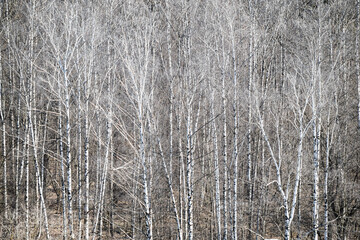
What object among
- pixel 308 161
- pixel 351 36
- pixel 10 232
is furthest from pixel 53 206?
pixel 351 36

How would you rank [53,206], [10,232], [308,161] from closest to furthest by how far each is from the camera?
[10,232] → [308,161] → [53,206]

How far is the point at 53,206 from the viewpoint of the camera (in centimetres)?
1527

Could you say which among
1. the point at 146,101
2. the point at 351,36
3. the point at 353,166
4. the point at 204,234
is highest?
the point at 351,36

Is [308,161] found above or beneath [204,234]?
above

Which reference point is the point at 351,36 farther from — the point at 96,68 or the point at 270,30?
the point at 96,68

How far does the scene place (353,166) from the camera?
12.5m

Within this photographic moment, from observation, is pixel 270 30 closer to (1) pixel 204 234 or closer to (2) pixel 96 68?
(2) pixel 96 68

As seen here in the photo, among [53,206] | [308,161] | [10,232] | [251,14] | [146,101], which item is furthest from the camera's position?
[53,206]

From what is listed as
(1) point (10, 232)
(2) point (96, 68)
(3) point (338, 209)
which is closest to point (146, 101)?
(2) point (96, 68)

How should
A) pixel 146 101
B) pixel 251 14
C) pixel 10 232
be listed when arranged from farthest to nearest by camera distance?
pixel 251 14, pixel 10 232, pixel 146 101

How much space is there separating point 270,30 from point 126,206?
1160cm

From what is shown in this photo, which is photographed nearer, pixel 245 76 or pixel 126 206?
pixel 245 76

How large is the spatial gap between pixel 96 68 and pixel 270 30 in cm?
826

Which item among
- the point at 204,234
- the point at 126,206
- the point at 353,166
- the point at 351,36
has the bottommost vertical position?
the point at 204,234
